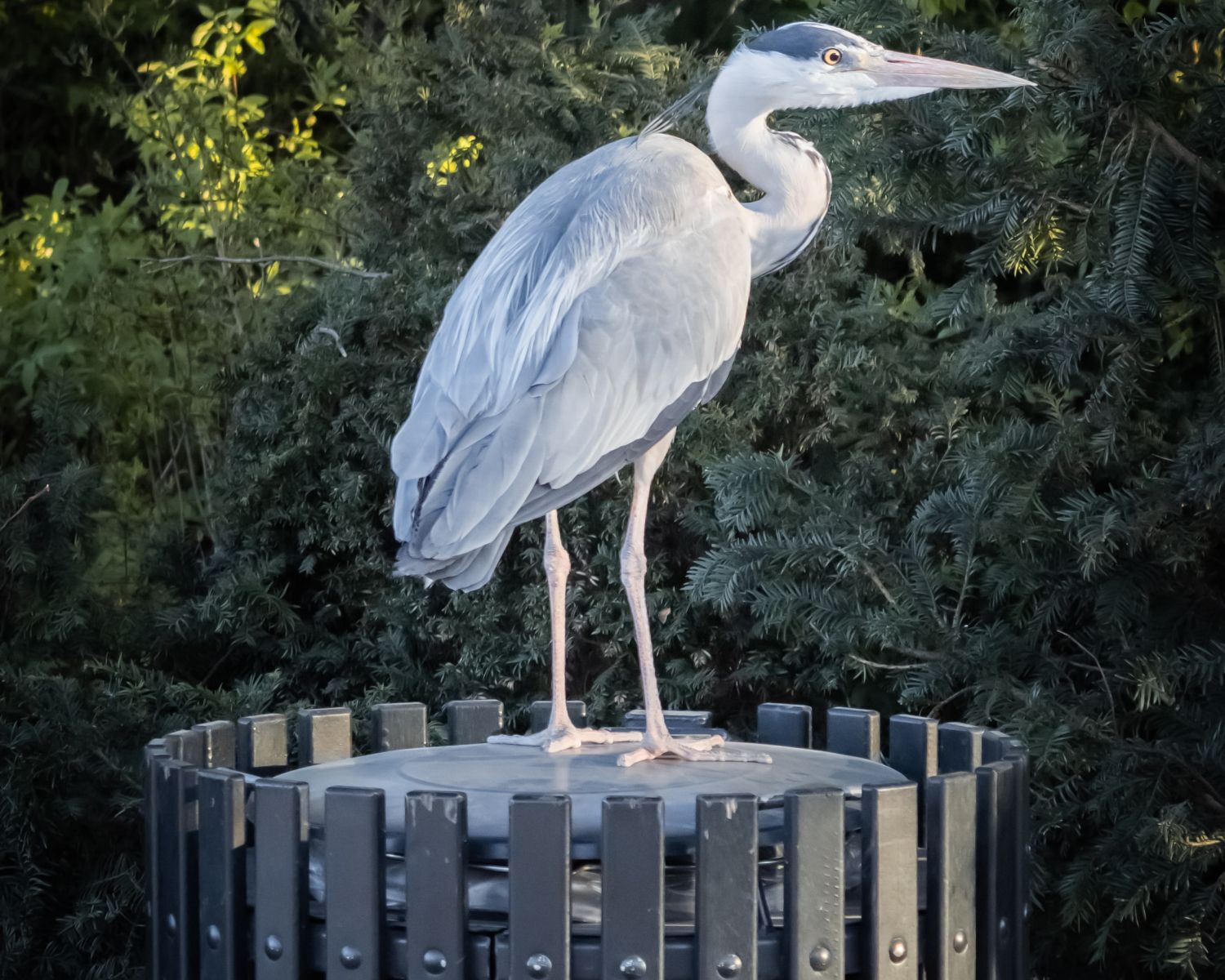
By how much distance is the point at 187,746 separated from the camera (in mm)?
2303

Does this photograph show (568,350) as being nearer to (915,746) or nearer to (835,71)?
(835,71)

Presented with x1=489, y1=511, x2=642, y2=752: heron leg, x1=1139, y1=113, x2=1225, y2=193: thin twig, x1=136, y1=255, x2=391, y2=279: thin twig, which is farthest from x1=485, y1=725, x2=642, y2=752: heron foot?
x1=136, y1=255, x2=391, y2=279: thin twig

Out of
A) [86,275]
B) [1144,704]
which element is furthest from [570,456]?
[86,275]

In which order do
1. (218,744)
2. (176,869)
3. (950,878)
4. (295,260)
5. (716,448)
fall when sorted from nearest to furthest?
(950,878) < (176,869) < (218,744) < (716,448) < (295,260)

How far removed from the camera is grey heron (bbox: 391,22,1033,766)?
7.27ft

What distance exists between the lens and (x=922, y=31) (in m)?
2.98

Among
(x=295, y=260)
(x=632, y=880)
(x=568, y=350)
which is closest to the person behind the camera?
(x=632, y=880)

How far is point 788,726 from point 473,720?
55 centimetres

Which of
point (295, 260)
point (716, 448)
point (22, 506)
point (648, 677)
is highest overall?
point (295, 260)

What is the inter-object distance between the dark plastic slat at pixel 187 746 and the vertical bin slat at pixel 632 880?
0.77 metres

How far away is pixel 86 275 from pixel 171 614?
70.1 inches

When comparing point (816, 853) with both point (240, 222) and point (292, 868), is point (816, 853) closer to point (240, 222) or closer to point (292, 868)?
point (292, 868)

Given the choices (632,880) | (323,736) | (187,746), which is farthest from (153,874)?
(632,880)

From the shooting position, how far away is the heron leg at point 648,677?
91.2 inches
